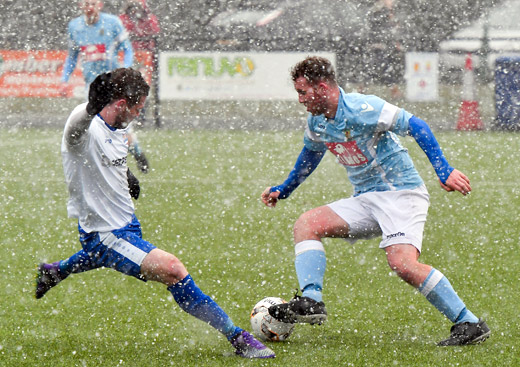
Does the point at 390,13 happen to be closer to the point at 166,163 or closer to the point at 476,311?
the point at 166,163

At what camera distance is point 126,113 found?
14.2ft

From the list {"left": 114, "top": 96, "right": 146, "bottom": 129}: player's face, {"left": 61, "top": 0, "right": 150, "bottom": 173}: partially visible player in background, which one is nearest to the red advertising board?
{"left": 61, "top": 0, "right": 150, "bottom": 173}: partially visible player in background

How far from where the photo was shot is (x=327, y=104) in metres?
4.66

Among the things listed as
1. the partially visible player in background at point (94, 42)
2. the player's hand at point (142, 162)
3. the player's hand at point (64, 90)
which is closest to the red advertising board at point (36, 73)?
the player's hand at point (64, 90)

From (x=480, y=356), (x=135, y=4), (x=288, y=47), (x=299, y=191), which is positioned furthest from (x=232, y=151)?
(x=480, y=356)

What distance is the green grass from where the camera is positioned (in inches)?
176

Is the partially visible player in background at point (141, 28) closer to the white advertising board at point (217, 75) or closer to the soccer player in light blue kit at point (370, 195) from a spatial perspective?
the white advertising board at point (217, 75)

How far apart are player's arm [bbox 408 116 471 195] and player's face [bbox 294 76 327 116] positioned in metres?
0.44

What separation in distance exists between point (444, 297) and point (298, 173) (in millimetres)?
1056

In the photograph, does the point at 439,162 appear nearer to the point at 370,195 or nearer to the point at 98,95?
the point at 370,195

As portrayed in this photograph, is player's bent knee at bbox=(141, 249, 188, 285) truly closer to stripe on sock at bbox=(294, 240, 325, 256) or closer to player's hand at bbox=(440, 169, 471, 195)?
stripe on sock at bbox=(294, 240, 325, 256)

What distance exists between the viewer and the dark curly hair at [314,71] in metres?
4.58

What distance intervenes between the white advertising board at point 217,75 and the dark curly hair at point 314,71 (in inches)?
459

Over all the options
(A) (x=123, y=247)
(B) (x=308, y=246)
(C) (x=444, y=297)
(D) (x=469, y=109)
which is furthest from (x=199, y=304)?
(D) (x=469, y=109)
